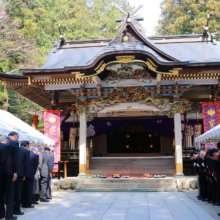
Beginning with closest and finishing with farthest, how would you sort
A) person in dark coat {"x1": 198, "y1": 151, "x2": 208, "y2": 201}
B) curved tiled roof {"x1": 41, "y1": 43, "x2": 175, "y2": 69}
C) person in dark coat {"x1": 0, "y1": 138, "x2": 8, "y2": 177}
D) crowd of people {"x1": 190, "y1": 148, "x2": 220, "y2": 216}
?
1. person in dark coat {"x1": 0, "y1": 138, "x2": 8, "y2": 177}
2. crowd of people {"x1": 190, "y1": 148, "x2": 220, "y2": 216}
3. person in dark coat {"x1": 198, "y1": 151, "x2": 208, "y2": 201}
4. curved tiled roof {"x1": 41, "y1": 43, "x2": 175, "y2": 69}

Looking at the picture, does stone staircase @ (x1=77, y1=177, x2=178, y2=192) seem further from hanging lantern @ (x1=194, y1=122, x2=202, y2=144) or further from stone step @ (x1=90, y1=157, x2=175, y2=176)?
hanging lantern @ (x1=194, y1=122, x2=202, y2=144)

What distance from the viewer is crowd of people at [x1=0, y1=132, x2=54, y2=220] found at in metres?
4.92

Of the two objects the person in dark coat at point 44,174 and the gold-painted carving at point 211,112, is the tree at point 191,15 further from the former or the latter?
the person in dark coat at point 44,174

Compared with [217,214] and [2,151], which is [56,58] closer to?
[2,151]

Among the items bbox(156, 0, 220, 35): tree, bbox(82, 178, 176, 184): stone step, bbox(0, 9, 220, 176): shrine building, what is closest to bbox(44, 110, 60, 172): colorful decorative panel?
bbox(0, 9, 220, 176): shrine building

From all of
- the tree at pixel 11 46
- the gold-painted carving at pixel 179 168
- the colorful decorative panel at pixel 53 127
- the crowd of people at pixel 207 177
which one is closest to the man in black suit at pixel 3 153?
the crowd of people at pixel 207 177

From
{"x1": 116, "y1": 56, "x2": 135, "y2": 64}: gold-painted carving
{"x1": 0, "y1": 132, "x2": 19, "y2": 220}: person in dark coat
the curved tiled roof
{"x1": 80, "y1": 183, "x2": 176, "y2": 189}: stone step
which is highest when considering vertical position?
the curved tiled roof

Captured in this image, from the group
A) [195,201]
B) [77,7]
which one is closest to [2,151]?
[195,201]

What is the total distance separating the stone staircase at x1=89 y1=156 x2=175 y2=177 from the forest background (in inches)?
314

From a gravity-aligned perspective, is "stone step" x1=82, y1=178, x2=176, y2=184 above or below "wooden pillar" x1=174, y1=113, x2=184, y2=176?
Result: below

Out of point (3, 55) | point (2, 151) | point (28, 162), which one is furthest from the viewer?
point (3, 55)

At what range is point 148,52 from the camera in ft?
30.2

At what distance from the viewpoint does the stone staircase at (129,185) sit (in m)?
9.18

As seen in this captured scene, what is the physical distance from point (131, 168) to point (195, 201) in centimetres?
526
